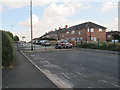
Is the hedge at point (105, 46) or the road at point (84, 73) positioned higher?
the hedge at point (105, 46)

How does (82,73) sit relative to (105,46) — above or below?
below

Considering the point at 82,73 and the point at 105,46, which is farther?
the point at 105,46

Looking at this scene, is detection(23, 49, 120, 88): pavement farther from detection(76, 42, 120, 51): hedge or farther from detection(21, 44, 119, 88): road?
detection(76, 42, 120, 51): hedge

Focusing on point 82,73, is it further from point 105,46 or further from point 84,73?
point 105,46

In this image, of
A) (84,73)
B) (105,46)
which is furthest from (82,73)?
(105,46)

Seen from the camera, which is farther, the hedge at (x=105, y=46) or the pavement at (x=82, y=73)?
the hedge at (x=105, y=46)

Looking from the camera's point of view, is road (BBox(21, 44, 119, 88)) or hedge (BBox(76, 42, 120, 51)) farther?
hedge (BBox(76, 42, 120, 51))

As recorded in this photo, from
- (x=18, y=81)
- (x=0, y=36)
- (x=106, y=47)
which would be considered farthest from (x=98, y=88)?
(x=106, y=47)

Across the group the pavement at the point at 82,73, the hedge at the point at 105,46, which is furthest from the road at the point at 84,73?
Answer: the hedge at the point at 105,46

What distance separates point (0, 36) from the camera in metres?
5.70

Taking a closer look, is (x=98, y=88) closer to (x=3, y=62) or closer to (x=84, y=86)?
(x=84, y=86)

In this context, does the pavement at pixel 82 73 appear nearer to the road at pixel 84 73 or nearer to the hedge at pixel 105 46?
the road at pixel 84 73

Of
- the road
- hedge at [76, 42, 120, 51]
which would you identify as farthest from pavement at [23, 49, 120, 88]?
hedge at [76, 42, 120, 51]

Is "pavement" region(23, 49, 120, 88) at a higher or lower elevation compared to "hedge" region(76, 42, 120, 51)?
lower
